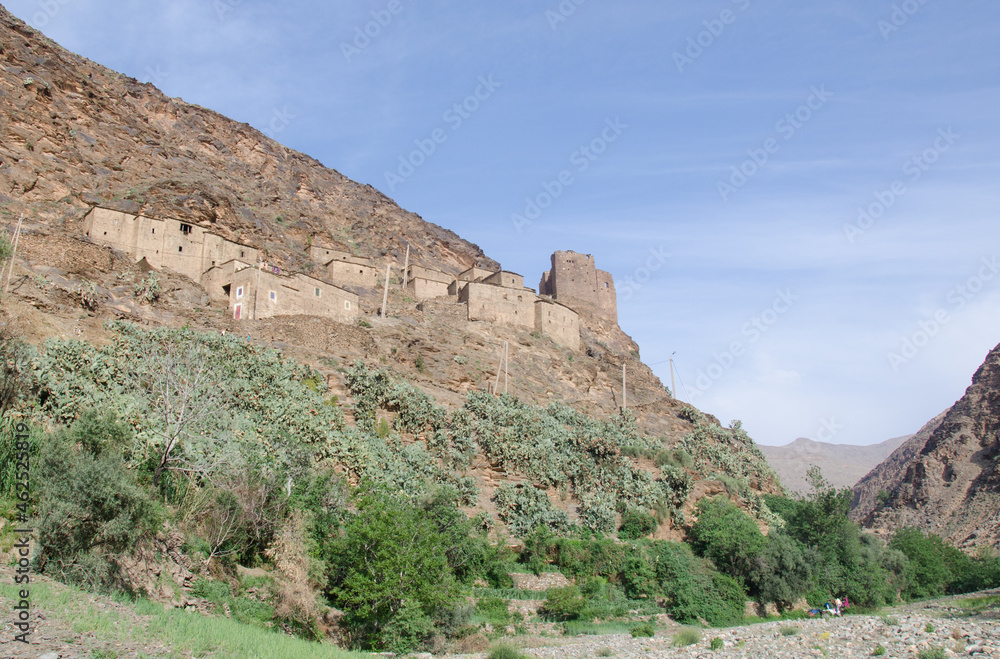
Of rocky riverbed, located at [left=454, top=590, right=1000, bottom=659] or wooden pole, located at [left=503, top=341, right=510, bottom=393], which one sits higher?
wooden pole, located at [left=503, top=341, right=510, bottom=393]

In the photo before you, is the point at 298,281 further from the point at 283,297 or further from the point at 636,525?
the point at 636,525

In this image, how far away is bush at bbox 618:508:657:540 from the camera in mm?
31938

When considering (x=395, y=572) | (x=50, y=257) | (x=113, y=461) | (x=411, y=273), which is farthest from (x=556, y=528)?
(x=411, y=273)

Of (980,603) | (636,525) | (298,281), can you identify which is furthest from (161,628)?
(980,603)

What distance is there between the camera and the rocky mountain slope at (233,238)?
3300 centimetres

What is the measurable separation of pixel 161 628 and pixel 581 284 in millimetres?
57073

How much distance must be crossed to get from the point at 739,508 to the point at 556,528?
1293 cm

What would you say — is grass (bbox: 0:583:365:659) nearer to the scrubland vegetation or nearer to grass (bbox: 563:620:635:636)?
the scrubland vegetation

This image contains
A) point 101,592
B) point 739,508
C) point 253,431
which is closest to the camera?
point 101,592

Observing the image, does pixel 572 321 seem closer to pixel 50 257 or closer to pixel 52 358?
pixel 50 257

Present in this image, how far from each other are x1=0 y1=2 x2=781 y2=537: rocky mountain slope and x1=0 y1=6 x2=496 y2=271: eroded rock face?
0.42 ft

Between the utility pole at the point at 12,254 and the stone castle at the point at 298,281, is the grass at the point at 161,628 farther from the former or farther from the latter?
the stone castle at the point at 298,281

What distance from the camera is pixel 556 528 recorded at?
3000cm

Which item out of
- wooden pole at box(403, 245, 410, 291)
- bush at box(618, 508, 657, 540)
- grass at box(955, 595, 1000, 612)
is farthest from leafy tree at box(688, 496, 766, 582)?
wooden pole at box(403, 245, 410, 291)
